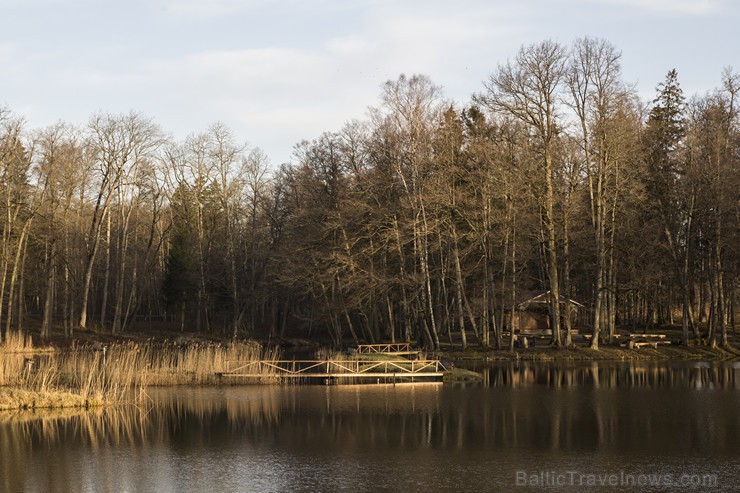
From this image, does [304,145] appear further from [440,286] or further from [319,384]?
[319,384]

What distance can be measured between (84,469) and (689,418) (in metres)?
15.5

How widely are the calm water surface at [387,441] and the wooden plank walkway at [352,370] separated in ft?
→ 7.36

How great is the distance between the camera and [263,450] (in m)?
18.0

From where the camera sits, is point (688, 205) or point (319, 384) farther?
point (688, 205)

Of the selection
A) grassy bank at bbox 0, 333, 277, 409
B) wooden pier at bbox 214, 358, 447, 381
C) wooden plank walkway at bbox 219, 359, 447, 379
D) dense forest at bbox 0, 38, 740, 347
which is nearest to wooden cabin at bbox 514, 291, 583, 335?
dense forest at bbox 0, 38, 740, 347

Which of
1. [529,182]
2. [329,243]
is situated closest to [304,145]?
[329,243]

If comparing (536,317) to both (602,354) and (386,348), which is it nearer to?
(602,354)

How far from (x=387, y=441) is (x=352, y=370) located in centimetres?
1396

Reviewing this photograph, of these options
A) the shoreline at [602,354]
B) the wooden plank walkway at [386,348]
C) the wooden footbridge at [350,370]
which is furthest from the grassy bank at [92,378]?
the shoreline at [602,354]

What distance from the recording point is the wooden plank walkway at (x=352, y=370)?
31547 millimetres

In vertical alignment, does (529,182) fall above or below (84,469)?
above

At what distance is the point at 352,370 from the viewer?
108 feet

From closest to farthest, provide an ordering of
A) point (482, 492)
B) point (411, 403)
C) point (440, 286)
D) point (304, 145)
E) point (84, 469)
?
point (482, 492)
point (84, 469)
point (411, 403)
point (440, 286)
point (304, 145)

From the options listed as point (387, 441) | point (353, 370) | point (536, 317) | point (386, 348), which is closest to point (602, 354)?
point (386, 348)
